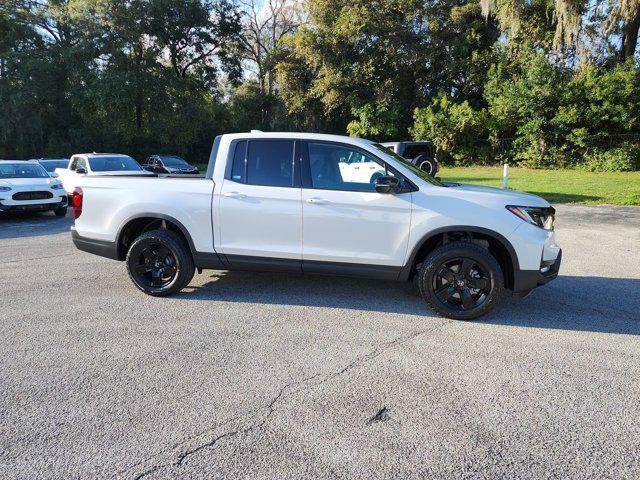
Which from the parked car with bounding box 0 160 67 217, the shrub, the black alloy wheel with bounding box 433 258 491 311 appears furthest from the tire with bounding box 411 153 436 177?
the shrub

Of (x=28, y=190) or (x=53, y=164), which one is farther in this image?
(x=53, y=164)

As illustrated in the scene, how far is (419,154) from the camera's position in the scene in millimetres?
16797

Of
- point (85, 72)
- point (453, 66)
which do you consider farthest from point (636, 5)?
point (85, 72)

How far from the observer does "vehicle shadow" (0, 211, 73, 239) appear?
9673mm

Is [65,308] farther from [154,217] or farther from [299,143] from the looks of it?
[299,143]

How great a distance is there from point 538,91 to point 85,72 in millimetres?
28125

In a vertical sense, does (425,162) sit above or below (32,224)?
above

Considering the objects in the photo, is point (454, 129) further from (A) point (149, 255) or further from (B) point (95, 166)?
(A) point (149, 255)

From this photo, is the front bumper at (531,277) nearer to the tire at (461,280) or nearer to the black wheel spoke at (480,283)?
the tire at (461,280)

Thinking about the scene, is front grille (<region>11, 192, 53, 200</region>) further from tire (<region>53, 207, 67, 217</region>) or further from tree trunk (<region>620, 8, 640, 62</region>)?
tree trunk (<region>620, 8, 640, 62</region>)

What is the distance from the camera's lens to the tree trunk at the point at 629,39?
2336 cm

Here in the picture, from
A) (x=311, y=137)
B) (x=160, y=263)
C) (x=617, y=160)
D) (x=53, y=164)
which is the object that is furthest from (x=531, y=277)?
(x=617, y=160)

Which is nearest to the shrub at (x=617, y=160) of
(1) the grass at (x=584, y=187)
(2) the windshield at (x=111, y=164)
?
(1) the grass at (x=584, y=187)

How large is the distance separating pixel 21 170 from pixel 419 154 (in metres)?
12.7
